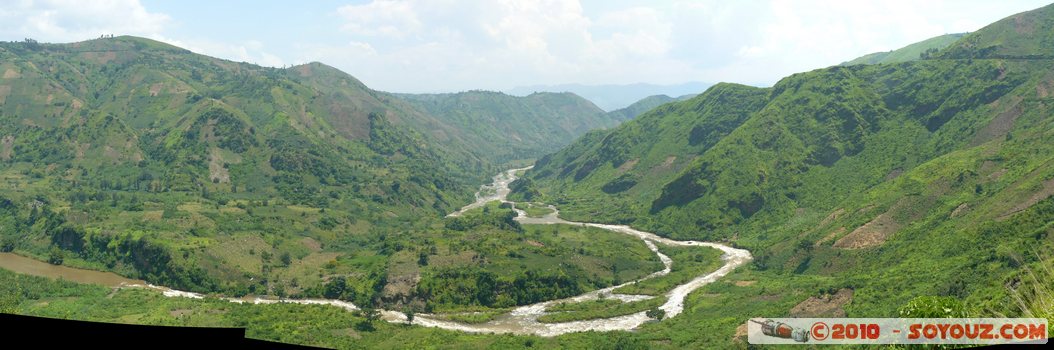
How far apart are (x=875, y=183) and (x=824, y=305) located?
64.6 m

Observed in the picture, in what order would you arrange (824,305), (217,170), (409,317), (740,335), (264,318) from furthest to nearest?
1. (217,170)
2. (409,317)
3. (264,318)
4. (824,305)
5. (740,335)

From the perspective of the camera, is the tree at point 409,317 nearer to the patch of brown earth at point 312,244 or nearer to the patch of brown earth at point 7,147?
the patch of brown earth at point 312,244

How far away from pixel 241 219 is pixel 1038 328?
422 ft

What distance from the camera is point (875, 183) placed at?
121625 mm

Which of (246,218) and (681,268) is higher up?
(246,218)

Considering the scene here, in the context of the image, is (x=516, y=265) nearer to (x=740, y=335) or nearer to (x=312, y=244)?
(x=740, y=335)

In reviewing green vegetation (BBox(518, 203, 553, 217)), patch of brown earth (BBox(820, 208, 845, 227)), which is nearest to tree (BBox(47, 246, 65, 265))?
green vegetation (BBox(518, 203, 553, 217))

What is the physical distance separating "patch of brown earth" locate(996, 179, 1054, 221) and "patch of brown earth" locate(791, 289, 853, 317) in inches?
868

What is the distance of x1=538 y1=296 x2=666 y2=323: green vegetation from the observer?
8125cm

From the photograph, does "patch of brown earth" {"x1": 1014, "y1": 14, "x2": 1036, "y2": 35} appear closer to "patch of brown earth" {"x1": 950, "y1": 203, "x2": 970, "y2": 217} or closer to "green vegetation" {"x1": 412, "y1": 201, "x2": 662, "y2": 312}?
"patch of brown earth" {"x1": 950, "y1": 203, "x2": 970, "y2": 217}

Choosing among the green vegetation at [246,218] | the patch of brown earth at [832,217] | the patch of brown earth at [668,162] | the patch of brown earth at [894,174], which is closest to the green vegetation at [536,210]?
the green vegetation at [246,218]

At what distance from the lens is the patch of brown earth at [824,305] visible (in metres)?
68.4

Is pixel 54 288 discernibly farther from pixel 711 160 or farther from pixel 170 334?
pixel 711 160

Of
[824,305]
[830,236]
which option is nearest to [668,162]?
[830,236]
